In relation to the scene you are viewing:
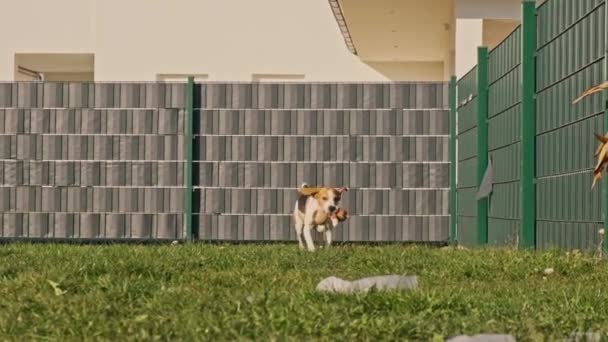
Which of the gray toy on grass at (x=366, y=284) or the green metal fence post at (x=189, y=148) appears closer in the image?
the gray toy on grass at (x=366, y=284)

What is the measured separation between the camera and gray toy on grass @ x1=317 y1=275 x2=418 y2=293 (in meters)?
6.55

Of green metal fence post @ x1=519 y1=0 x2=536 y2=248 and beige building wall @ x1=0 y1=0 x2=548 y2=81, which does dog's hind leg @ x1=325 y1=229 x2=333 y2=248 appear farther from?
beige building wall @ x1=0 y1=0 x2=548 y2=81

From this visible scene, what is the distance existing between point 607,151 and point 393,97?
389 inches

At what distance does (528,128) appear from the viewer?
10.9 m

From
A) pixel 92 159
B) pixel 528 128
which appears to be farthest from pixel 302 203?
pixel 528 128

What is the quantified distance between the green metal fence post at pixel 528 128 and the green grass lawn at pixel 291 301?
134cm

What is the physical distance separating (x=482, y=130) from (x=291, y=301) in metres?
8.14

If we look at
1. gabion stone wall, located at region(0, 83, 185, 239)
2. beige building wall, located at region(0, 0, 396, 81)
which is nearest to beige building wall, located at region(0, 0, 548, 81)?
beige building wall, located at region(0, 0, 396, 81)

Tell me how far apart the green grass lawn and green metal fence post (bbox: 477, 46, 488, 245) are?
408 cm

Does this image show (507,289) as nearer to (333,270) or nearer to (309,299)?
(309,299)

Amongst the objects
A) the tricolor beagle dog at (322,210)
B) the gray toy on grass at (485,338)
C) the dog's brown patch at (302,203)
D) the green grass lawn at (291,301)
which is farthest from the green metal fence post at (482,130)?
the gray toy on grass at (485,338)

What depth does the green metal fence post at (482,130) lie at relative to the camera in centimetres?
1366

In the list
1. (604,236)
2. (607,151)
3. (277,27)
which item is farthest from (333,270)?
(277,27)

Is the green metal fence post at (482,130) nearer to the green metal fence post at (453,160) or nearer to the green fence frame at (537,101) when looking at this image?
the green fence frame at (537,101)
